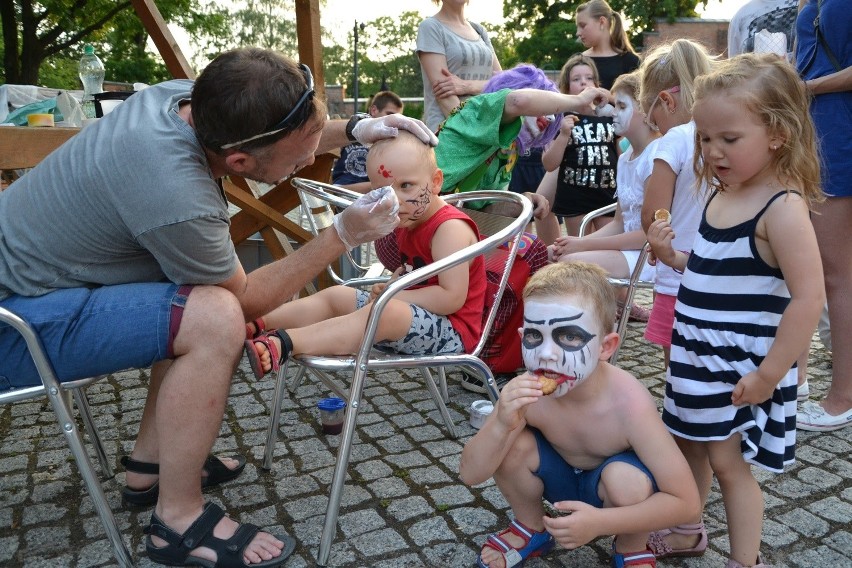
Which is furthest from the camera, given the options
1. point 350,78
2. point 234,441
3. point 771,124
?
point 350,78

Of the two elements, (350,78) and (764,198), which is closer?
(764,198)

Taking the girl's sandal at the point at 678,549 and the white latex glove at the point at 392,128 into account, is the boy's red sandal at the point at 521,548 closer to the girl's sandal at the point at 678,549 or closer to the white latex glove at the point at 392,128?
the girl's sandal at the point at 678,549

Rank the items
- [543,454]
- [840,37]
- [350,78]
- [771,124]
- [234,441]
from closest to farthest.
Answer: [771,124] → [543,454] → [840,37] → [234,441] → [350,78]

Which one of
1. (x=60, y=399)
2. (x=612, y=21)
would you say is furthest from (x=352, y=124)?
(x=612, y=21)

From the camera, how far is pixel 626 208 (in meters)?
3.15

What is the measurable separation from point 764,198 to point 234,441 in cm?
198

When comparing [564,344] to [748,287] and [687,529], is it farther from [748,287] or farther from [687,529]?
[687,529]

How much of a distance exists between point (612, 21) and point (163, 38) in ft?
9.62

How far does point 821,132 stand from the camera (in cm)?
270

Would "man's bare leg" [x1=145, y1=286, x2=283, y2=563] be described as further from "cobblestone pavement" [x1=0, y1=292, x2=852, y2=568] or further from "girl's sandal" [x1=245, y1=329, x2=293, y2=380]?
"cobblestone pavement" [x1=0, y1=292, x2=852, y2=568]

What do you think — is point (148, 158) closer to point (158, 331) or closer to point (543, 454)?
point (158, 331)

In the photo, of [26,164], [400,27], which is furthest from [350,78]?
[26,164]

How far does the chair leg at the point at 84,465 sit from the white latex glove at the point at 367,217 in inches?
31.4

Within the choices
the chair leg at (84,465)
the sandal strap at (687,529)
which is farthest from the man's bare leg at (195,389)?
the sandal strap at (687,529)
